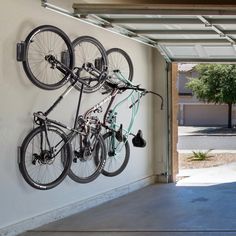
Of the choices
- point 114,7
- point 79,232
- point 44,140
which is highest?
point 114,7

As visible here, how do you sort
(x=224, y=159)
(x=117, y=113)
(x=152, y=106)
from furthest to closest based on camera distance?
(x=224, y=159), (x=152, y=106), (x=117, y=113)

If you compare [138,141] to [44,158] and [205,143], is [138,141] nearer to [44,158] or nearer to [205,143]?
→ [44,158]

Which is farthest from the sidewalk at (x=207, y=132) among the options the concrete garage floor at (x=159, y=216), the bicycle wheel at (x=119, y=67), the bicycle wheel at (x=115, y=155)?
the bicycle wheel at (x=115, y=155)

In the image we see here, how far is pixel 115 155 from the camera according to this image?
7.50 m

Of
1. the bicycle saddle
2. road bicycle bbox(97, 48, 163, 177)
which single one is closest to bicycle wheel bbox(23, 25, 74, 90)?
road bicycle bbox(97, 48, 163, 177)

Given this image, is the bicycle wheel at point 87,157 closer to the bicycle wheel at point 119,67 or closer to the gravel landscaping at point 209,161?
the bicycle wheel at point 119,67

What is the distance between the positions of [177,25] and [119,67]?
4.40 ft

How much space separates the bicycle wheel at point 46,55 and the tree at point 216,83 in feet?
69.6

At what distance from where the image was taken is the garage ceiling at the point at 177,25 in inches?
217

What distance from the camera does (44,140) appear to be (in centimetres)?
575

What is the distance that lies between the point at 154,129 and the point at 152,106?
1.42 feet

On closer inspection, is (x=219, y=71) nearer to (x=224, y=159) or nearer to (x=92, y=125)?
(x=224, y=159)

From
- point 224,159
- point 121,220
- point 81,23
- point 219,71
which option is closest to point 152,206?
point 121,220

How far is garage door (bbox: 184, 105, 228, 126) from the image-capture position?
33.4 meters
